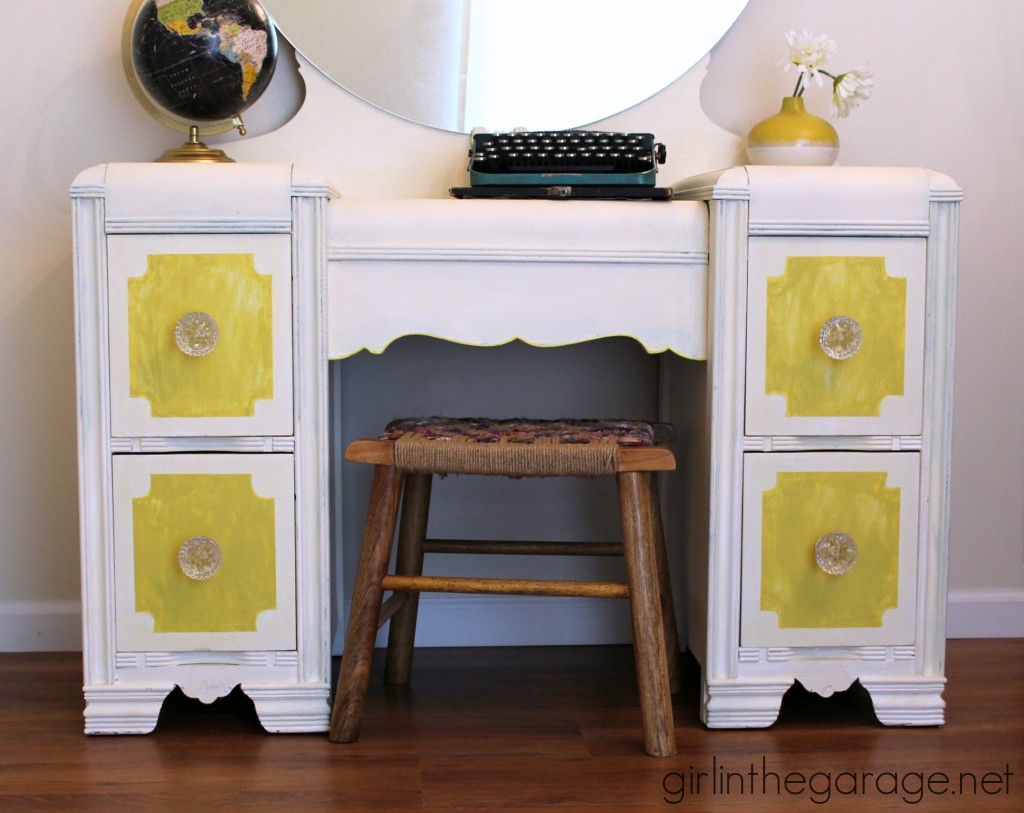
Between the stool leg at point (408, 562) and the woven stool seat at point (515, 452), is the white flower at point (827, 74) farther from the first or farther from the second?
the stool leg at point (408, 562)

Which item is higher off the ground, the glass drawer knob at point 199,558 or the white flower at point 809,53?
the white flower at point 809,53

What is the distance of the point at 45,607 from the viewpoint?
207 centimetres

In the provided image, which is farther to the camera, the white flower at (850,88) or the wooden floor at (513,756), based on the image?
the white flower at (850,88)

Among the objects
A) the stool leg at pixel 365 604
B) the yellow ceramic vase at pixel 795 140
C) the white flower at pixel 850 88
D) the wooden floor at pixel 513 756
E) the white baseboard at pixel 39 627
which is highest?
the white flower at pixel 850 88

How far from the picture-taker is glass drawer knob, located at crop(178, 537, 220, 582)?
5.31 ft

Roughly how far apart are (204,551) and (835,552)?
89 cm

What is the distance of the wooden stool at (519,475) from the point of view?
1.54 meters

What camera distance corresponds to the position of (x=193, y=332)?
1.59 meters

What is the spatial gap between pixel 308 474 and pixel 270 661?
0.27 m

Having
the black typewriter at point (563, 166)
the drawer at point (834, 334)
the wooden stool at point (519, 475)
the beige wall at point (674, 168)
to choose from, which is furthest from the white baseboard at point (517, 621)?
the black typewriter at point (563, 166)

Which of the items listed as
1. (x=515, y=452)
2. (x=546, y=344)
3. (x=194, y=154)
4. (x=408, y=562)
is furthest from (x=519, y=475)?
(x=194, y=154)

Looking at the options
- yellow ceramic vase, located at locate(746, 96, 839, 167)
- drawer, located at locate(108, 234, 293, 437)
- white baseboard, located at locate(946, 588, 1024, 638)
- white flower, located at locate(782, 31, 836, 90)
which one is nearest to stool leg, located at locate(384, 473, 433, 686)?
drawer, located at locate(108, 234, 293, 437)

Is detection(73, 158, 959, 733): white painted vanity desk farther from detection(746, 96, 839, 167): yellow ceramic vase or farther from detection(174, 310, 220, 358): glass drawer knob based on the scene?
detection(746, 96, 839, 167): yellow ceramic vase

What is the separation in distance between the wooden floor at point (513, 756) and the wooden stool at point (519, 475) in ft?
0.31
